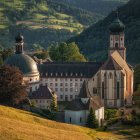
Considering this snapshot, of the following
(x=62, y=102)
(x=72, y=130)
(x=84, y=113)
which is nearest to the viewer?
(x=72, y=130)

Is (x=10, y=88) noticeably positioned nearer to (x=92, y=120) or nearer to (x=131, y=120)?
(x=92, y=120)

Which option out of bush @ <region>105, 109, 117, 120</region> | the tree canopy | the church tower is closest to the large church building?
the church tower

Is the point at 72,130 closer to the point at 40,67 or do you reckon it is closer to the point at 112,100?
the point at 112,100

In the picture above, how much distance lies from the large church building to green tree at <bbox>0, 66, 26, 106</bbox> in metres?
13.0

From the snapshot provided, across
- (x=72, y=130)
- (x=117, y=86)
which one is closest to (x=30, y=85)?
(x=117, y=86)

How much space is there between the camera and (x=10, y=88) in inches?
4685

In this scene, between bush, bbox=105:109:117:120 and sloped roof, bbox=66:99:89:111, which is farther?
bush, bbox=105:109:117:120

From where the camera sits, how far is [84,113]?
389ft

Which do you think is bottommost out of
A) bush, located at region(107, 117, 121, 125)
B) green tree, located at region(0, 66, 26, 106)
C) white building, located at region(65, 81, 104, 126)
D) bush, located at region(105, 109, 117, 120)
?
bush, located at region(107, 117, 121, 125)

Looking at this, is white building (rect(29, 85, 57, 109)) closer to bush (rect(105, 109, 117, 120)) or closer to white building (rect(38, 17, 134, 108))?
bush (rect(105, 109, 117, 120))

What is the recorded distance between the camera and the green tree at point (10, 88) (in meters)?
119

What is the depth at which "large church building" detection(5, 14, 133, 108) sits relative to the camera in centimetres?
13988

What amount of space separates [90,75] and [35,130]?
53.3 meters

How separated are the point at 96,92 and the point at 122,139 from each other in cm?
3753
